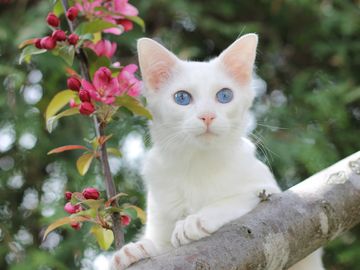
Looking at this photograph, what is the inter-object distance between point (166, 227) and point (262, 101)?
150 cm

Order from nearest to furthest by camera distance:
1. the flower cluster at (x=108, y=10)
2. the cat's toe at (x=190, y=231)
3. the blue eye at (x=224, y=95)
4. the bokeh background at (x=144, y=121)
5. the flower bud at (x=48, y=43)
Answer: the cat's toe at (x=190, y=231), the flower bud at (x=48, y=43), the flower cluster at (x=108, y=10), the blue eye at (x=224, y=95), the bokeh background at (x=144, y=121)

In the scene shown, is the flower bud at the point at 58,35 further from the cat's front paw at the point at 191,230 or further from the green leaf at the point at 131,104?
the cat's front paw at the point at 191,230

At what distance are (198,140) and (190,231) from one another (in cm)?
37

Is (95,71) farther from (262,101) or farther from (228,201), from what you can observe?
(262,101)

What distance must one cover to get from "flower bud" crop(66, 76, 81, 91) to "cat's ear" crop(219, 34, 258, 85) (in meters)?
0.54

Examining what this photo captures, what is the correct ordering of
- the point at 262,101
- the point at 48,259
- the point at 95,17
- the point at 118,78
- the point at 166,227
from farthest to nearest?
1. the point at 262,101
2. the point at 48,259
3. the point at 166,227
4. the point at 95,17
5. the point at 118,78

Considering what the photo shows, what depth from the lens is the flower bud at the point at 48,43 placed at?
156 cm

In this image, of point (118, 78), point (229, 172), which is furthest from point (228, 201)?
point (118, 78)

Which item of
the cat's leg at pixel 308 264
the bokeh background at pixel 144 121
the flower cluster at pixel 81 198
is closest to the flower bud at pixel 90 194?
the flower cluster at pixel 81 198

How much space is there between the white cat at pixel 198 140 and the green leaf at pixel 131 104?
0.18 m

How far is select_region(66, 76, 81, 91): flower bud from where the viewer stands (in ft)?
4.99

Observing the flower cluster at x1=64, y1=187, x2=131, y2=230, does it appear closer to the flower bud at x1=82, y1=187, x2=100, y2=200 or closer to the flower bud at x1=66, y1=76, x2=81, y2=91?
the flower bud at x1=82, y1=187, x2=100, y2=200

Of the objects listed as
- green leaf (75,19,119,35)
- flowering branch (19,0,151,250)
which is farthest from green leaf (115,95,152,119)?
green leaf (75,19,119,35)

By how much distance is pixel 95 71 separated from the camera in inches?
64.0
